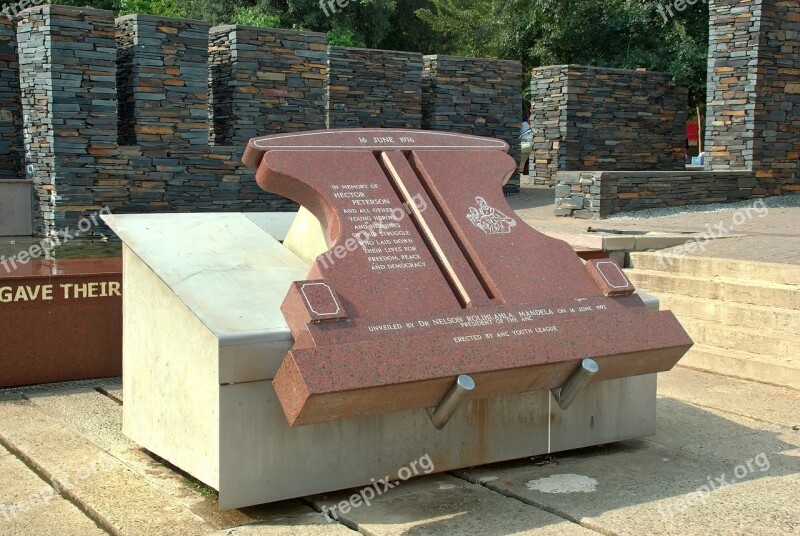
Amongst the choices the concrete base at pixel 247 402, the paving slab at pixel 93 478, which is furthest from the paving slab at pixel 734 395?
the paving slab at pixel 93 478

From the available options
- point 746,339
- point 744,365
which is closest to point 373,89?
point 746,339

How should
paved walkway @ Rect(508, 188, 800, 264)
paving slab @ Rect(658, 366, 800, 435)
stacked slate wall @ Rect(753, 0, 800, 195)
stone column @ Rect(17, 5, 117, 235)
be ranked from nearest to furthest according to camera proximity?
1. paving slab @ Rect(658, 366, 800, 435)
2. paved walkway @ Rect(508, 188, 800, 264)
3. stone column @ Rect(17, 5, 117, 235)
4. stacked slate wall @ Rect(753, 0, 800, 195)

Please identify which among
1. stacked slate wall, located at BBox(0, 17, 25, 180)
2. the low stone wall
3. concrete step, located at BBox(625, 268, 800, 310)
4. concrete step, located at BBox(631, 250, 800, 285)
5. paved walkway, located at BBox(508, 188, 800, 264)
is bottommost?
concrete step, located at BBox(625, 268, 800, 310)

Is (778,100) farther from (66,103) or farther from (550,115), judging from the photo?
(66,103)

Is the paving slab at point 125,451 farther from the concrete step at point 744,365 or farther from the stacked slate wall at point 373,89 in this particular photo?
the stacked slate wall at point 373,89

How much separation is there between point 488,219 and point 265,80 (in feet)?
27.3

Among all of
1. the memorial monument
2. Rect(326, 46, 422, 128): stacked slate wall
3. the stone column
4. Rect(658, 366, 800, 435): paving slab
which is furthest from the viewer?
Rect(326, 46, 422, 128): stacked slate wall

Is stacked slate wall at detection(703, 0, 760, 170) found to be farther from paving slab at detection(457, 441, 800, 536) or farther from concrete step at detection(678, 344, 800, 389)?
paving slab at detection(457, 441, 800, 536)

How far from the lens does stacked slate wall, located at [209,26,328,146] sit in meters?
12.1

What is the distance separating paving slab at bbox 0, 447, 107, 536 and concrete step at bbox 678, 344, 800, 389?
171 inches

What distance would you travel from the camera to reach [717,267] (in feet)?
24.1

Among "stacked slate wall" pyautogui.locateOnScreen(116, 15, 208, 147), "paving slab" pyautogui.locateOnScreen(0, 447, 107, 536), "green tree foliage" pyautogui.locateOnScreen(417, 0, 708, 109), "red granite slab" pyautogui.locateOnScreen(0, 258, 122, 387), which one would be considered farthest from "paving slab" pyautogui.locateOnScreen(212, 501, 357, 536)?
A: "green tree foliage" pyautogui.locateOnScreen(417, 0, 708, 109)

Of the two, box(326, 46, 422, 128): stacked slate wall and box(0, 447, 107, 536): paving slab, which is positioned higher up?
box(326, 46, 422, 128): stacked slate wall

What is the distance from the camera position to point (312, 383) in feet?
11.2
